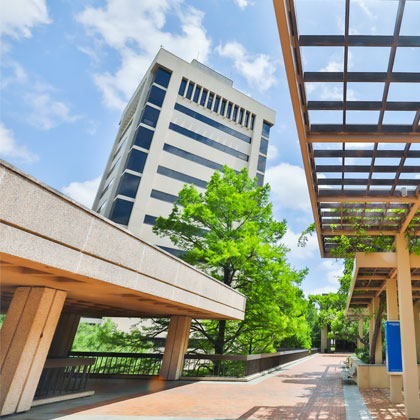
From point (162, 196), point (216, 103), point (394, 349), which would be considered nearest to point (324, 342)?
point (162, 196)

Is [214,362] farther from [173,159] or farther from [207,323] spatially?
[173,159]

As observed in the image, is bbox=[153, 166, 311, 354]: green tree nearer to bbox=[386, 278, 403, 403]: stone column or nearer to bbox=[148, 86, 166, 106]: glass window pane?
bbox=[386, 278, 403, 403]: stone column

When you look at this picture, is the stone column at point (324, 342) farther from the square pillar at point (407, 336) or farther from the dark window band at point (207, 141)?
the square pillar at point (407, 336)

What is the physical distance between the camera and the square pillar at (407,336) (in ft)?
25.7

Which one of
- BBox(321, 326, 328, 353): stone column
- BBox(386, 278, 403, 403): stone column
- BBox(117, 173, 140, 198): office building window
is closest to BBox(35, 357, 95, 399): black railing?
BBox(386, 278, 403, 403): stone column

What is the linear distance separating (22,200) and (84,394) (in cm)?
744

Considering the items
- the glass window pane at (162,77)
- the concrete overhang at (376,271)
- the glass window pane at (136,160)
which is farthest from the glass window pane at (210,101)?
the concrete overhang at (376,271)

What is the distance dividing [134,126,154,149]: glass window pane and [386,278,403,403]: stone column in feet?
105

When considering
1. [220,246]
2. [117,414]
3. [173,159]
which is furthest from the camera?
[173,159]

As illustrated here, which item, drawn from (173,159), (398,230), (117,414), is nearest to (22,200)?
(117,414)

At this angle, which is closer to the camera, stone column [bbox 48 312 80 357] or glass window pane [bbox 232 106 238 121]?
stone column [bbox 48 312 80 357]

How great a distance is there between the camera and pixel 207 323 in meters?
17.2

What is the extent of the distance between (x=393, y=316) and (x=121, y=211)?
29400 mm

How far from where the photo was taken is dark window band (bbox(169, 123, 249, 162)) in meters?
41.2
